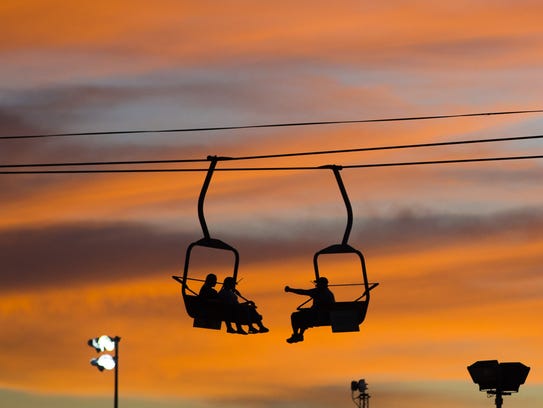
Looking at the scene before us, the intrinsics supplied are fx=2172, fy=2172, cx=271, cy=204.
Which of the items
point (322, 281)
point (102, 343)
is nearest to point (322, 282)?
point (322, 281)

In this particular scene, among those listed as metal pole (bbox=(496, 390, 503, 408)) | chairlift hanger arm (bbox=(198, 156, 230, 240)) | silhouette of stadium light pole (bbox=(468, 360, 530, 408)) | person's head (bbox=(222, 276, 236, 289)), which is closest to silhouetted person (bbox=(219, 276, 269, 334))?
person's head (bbox=(222, 276, 236, 289))

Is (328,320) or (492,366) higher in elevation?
(492,366)

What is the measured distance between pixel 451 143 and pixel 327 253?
387 centimetres

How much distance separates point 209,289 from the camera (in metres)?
53.8

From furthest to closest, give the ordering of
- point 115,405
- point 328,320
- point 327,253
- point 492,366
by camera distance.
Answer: point 115,405 < point 492,366 < point 328,320 < point 327,253

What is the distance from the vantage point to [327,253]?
50000 mm

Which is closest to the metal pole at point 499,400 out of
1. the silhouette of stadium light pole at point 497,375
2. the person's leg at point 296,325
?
the silhouette of stadium light pole at point 497,375

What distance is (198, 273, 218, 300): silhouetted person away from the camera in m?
53.5

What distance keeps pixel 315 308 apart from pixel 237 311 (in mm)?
1935

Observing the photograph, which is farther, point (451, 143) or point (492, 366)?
point (492, 366)

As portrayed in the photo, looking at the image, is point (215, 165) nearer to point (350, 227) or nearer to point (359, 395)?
point (350, 227)

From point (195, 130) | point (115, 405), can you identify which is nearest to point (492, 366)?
point (115, 405)

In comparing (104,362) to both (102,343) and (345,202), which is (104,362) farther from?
(345,202)

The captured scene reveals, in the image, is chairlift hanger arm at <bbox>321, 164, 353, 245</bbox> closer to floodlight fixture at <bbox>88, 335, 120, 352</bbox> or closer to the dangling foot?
the dangling foot
